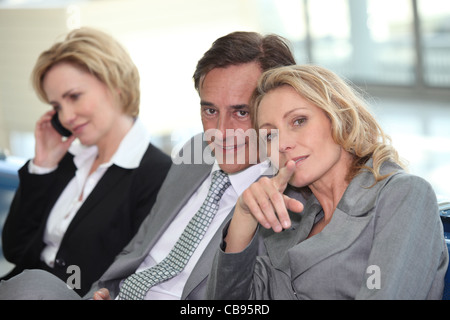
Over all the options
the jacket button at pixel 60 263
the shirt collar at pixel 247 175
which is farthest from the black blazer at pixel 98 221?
the shirt collar at pixel 247 175

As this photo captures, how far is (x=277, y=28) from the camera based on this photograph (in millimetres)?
9578

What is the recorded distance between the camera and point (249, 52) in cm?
215

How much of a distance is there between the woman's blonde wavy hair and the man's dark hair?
23 cm

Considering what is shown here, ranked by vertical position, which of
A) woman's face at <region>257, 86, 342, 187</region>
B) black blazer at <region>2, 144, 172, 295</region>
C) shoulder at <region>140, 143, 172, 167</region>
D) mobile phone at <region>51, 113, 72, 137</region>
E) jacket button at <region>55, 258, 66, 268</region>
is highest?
woman's face at <region>257, 86, 342, 187</region>

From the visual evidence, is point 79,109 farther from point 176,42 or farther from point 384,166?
point 176,42

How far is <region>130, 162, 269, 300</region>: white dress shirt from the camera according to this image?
2133 mm

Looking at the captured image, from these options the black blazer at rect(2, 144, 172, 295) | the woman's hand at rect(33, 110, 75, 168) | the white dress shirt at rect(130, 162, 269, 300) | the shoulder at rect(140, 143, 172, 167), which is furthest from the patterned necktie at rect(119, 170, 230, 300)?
the woman's hand at rect(33, 110, 75, 168)

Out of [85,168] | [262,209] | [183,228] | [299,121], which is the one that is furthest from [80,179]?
[262,209]

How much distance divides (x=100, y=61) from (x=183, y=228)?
87cm

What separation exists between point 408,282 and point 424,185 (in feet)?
0.78

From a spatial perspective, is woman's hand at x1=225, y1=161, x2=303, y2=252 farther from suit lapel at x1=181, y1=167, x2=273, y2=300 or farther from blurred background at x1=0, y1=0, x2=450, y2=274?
blurred background at x1=0, y1=0, x2=450, y2=274

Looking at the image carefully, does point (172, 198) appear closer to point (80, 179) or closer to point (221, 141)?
point (221, 141)

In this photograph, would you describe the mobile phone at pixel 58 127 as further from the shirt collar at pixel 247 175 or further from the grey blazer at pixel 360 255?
the grey blazer at pixel 360 255
